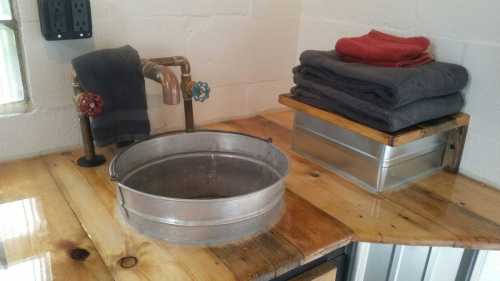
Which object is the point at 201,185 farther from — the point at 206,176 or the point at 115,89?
the point at 115,89

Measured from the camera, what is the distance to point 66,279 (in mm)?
596

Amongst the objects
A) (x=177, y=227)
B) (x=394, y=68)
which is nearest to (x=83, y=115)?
(x=177, y=227)

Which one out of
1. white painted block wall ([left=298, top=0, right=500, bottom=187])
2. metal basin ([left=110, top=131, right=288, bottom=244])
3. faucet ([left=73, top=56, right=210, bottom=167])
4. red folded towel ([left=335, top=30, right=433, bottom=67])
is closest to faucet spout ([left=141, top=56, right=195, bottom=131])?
faucet ([left=73, top=56, right=210, bottom=167])

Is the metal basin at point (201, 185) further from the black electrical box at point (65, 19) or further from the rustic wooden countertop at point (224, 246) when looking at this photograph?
the black electrical box at point (65, 19)

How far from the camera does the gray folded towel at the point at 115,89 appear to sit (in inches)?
35.3

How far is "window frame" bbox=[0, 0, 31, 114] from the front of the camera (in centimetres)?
87

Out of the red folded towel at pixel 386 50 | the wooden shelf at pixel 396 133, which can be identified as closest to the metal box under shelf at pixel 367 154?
the wooden shelf at pixel 396 133

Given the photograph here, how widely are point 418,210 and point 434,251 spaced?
0.10m

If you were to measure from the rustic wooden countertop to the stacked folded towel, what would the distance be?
17 cm

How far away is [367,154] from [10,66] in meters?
0.81

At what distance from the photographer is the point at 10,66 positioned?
2.98 feet

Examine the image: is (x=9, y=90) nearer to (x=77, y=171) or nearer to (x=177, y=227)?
(x=77, y=171)

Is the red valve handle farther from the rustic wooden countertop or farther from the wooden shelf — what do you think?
the wooden shelf

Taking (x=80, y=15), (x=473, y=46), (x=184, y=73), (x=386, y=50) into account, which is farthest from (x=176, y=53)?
(x=473, y=46)
